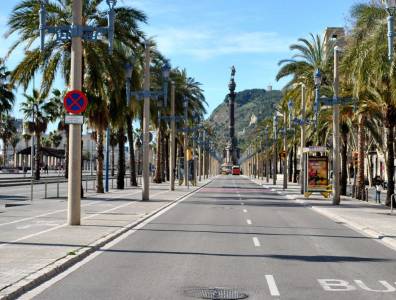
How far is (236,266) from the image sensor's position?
12555 mm

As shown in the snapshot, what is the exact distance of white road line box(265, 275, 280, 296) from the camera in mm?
9742

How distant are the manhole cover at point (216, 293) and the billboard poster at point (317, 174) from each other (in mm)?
31020

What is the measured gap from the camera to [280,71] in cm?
4850

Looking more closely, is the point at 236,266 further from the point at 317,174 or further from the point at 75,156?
the point at 317,174

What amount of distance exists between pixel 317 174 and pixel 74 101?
2463 centimetres

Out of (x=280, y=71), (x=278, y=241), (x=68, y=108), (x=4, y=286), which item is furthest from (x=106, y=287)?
(x=280, y=71)

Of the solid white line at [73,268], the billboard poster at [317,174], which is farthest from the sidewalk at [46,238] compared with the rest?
the billboard poster at [317,174]

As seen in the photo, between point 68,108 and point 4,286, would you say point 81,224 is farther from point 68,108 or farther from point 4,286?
point 4,286

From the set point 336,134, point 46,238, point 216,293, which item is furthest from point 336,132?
point 216,293

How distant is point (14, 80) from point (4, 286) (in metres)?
24.2

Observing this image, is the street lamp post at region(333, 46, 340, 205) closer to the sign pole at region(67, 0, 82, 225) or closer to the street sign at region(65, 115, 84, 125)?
the sign pole at region(67, 0, 82, 225)

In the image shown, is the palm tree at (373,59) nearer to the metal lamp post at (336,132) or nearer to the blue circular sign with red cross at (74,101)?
the metal lamp post at (336,132)

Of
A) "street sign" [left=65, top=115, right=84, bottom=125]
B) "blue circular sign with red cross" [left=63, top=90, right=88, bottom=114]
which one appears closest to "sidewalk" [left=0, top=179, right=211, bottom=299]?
"street sign" [left=65, top=115, right=84, bottom=125]

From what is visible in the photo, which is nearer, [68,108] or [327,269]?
[327,269]
